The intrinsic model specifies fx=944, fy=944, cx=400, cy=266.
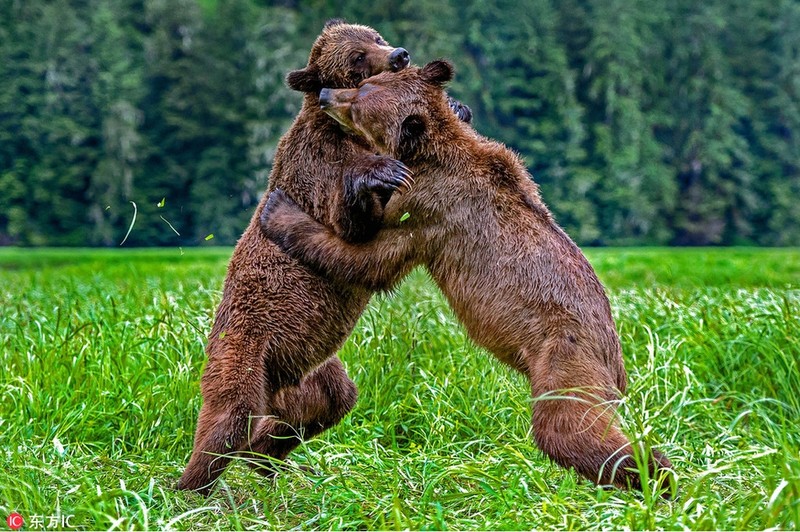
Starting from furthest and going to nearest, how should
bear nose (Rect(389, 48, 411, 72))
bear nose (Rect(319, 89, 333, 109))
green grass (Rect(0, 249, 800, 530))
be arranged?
1. bear nose (Rect(389, 48, 411, 72))
2. bear nose (Rect(319, 89, 333, 109))
3. green grass (Rect(0, 249, 800, 530))

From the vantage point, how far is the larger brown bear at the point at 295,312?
3.83 metres

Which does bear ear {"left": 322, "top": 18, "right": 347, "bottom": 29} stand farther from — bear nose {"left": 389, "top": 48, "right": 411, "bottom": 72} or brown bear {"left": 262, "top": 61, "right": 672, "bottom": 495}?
brown bear {"left": 262, "top": 61, "right": 672, "bottom": 495}

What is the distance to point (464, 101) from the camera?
35.7 metres

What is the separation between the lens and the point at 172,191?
37219 mm

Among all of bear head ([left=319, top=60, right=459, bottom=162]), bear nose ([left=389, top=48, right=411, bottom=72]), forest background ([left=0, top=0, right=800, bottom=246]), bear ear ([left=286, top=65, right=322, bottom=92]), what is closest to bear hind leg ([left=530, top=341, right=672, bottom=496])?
bear head ([left=319, top=60, right=459, bottom=162])

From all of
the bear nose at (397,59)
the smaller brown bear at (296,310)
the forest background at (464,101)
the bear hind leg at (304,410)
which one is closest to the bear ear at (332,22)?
the smaller brown bear at (296,310)

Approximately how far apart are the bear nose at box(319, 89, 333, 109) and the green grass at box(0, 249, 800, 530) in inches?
35.3

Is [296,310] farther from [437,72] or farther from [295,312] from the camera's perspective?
[437,72]

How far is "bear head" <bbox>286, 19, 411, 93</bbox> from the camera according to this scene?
4.47m

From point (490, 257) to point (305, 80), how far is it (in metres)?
1.39

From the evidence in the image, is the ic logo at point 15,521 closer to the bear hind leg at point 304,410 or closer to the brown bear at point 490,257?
the bear hind leg at point 304,410

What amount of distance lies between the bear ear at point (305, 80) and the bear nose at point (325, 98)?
365mm

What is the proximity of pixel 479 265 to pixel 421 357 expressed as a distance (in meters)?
1.97

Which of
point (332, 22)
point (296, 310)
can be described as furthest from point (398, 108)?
point (332, 22)
